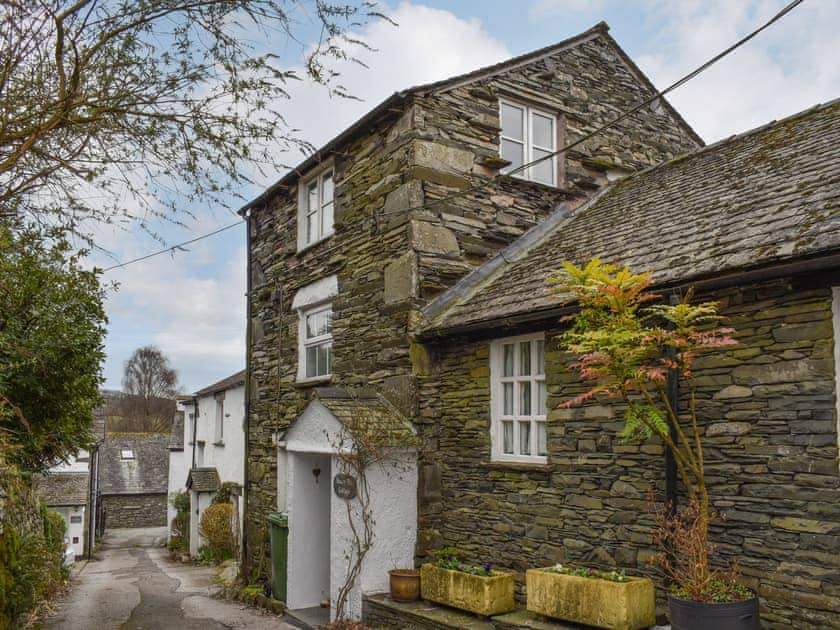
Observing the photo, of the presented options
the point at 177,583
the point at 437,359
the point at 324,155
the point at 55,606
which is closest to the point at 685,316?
the point at 437,359

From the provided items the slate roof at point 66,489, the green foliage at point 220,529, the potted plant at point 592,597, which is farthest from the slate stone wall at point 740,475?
the slate roof at point 66,489

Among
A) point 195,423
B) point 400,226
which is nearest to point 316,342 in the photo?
point 400,226

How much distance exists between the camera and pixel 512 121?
10.9 metres

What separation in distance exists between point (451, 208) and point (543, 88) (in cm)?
268

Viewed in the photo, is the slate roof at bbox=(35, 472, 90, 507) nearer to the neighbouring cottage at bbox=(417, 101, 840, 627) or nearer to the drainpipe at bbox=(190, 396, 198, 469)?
the drainpipe at bbox=(190, 396, 198, 469)

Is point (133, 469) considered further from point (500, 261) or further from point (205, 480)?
point (500, 261)

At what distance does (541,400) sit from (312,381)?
4.48 m

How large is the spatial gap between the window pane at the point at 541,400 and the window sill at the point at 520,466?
530 mm

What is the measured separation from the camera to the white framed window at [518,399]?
26.6 feet

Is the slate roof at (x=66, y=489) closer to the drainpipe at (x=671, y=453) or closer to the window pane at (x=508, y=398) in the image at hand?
the window pane at (x=508, y=398)

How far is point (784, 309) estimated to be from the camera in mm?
5887

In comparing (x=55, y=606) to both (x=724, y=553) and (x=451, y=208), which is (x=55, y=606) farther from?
(x=724, y=553)

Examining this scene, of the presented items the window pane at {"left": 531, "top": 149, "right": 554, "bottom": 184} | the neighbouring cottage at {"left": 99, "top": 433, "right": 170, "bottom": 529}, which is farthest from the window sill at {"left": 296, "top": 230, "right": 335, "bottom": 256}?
the neighbouring cottage at {"left": 99, "top": 433, "right": 170, "bottom": 529}

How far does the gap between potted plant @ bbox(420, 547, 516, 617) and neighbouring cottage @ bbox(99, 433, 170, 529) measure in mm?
37356
